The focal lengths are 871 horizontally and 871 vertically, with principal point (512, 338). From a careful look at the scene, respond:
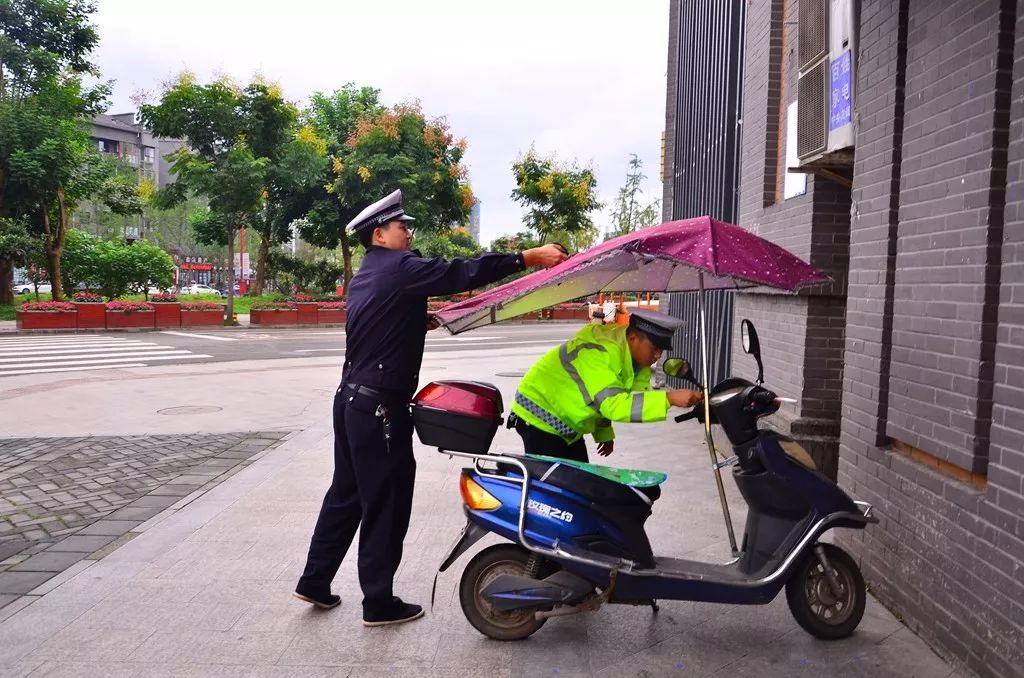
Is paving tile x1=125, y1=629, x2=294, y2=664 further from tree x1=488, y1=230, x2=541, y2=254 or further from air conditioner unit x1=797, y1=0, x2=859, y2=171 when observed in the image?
tree x1=488, y1=230, x2=541, y2=254

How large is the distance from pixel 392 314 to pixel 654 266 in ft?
4.64

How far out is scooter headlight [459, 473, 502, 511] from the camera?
3822 millimetres

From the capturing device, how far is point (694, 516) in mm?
6133

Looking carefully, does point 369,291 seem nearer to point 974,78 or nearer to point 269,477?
point 974,78

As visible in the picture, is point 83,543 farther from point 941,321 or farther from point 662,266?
point 941,321

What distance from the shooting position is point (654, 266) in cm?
455

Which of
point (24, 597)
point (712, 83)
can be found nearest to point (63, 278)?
point (712, 83)

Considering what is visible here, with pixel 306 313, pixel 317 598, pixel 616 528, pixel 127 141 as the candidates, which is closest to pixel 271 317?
pixel 306 313

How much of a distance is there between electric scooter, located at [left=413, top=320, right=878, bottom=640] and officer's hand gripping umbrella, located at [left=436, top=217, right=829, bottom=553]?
0.67ft

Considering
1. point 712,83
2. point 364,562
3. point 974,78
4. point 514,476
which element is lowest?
point 364,562

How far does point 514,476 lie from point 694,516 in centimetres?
267

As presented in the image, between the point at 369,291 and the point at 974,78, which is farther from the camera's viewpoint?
the point at 369,291

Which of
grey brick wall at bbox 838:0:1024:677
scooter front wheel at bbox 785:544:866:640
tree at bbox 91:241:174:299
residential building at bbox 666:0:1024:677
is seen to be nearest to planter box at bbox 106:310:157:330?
tree at bbox 91:241:174:299

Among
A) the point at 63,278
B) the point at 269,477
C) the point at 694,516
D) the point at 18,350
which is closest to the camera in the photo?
the point at 694,516
